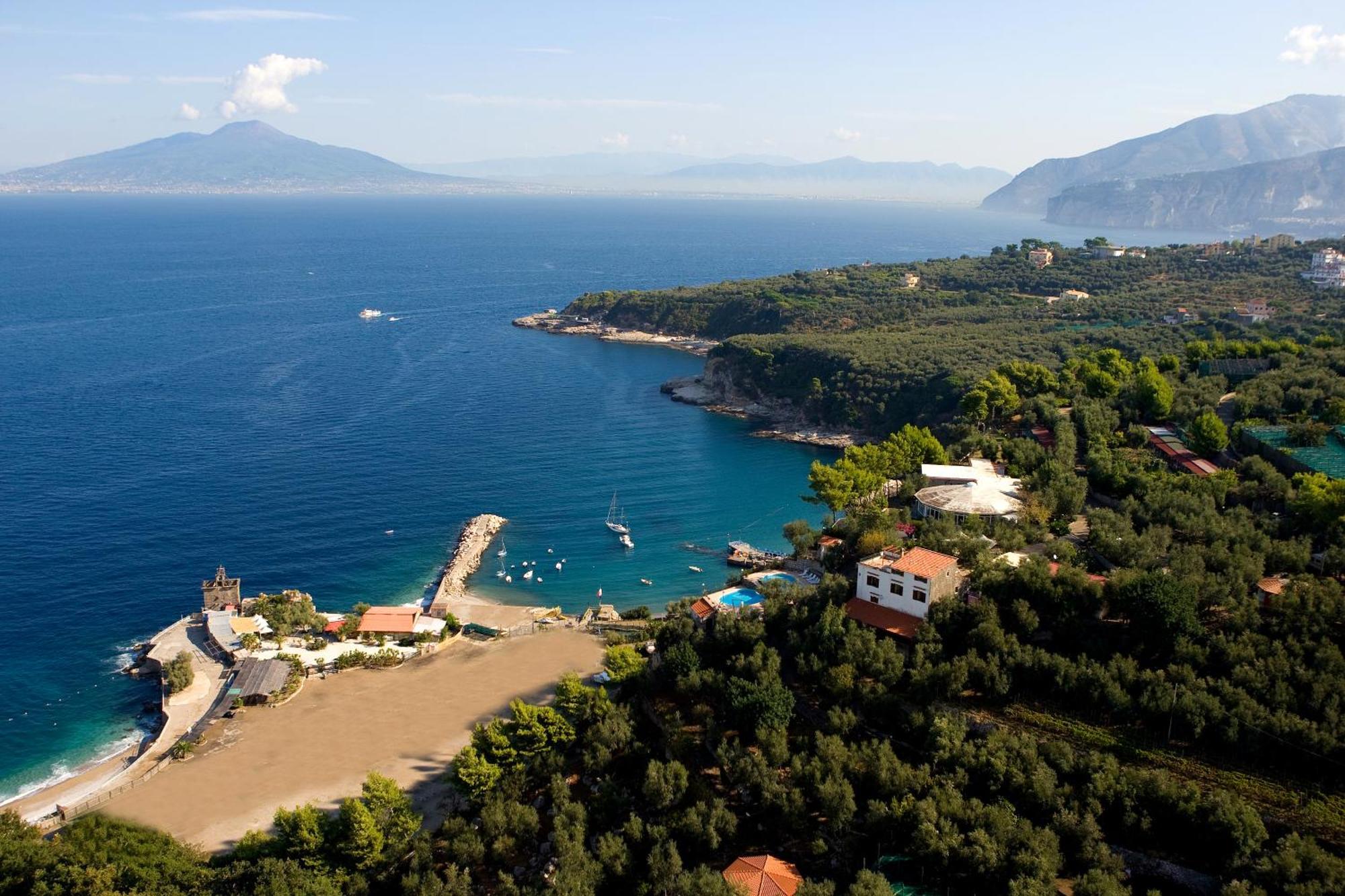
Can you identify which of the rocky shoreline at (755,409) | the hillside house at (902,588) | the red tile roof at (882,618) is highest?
the hillside house at (902,588)

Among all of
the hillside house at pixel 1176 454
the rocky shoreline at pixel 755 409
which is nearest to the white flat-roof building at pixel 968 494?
the hillside house at pixel 1176 454

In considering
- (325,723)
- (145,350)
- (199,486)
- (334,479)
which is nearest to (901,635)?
(325,723)

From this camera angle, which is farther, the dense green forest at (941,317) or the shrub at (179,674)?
the dense green forest at (941,317)

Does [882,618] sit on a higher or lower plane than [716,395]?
higher

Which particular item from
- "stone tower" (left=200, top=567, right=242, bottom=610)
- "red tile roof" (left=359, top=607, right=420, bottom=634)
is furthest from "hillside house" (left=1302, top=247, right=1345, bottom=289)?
"stone tower" (left=200, top=567, right=242, bottom=610)

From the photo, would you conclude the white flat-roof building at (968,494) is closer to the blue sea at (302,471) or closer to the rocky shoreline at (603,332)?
the blue sea at (302,471)

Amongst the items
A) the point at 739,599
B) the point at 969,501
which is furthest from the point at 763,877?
the point at 969,501

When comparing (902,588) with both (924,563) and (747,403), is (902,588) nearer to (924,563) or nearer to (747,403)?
(924,563)

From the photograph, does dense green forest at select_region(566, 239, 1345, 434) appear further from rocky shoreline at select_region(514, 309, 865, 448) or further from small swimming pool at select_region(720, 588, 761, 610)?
small swimming pool at select_region(720, 588, 761, 610)
